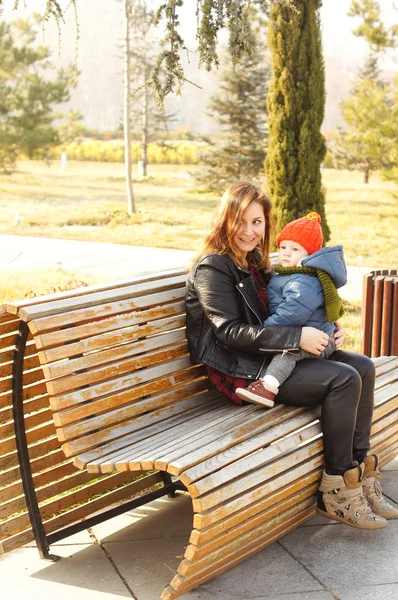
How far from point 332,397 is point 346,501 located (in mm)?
447

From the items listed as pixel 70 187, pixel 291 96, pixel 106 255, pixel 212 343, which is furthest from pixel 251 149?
pixel 212 343

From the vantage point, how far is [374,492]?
3.66m

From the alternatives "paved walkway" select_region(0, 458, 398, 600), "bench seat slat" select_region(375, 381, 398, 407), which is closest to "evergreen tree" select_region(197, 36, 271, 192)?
"bench seat slat" select_region(375, 381, 398, 407)

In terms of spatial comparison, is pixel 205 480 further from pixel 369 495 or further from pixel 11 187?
pixel 11 187

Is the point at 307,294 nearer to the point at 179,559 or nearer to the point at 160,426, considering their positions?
the point at 160,426

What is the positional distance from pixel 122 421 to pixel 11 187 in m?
27.6

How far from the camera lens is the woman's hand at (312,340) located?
3461 mm

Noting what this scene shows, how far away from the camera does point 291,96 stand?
30.0 ft

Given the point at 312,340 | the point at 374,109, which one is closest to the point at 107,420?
the point at 312,340

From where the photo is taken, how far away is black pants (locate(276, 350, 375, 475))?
336 centimetres

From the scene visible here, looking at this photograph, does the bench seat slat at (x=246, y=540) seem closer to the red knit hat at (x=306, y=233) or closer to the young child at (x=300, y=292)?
the young child at (x=300, y=292)

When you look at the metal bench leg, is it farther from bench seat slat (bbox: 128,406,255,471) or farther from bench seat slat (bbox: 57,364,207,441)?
bench seat slat (bbox: 128,406,255,471)

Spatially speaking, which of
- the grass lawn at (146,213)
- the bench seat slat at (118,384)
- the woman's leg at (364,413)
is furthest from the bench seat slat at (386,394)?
the grass lawn at (146,213)

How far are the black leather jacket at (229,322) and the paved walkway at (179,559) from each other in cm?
76
